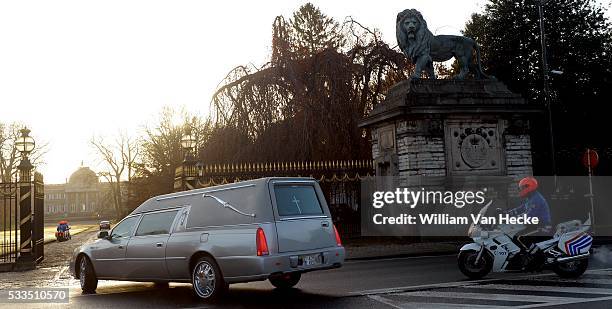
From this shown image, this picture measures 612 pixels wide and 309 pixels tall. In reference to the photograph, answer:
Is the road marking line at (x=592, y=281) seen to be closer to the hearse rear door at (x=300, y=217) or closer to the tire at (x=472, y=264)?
the tire at (x=472, y=264)

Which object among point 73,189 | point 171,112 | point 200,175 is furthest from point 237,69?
point 73,189

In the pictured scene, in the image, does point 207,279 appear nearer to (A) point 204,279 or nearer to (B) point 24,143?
(A) point 204,279

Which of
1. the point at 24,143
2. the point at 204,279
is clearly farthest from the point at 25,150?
the point at 204,279

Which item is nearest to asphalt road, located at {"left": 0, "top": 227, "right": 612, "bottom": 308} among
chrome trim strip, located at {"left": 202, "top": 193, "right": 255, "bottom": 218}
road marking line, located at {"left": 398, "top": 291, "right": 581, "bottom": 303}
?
road marking line, located at {"left": 398, "top": 291, "right": 581, "bottom": 303}

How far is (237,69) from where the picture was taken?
24.6 meters

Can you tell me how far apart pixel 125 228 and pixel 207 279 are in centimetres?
244

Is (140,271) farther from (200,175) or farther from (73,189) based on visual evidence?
(73,189)

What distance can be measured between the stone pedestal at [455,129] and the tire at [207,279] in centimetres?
1012

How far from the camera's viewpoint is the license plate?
8641 millimetres

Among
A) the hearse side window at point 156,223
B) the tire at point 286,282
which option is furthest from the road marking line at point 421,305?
the hearse side window at point 156,223

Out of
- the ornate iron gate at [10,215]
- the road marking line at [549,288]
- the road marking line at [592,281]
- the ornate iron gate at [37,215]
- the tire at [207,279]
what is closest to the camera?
the road marking line at [549,288]

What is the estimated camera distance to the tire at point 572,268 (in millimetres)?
9891

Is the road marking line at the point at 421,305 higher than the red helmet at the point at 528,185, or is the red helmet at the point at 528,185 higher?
the red helmet at the point at 528,185

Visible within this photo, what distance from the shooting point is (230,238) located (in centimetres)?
862
